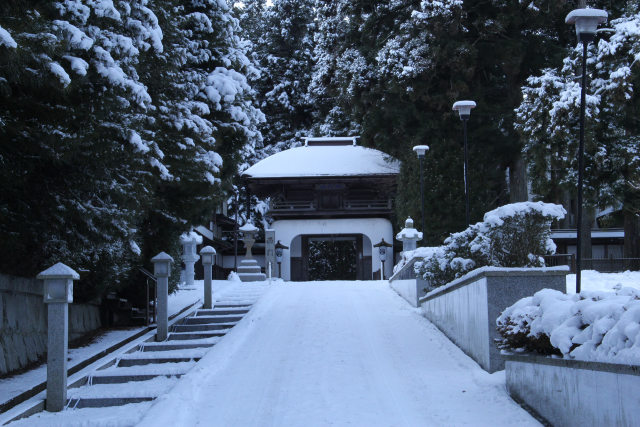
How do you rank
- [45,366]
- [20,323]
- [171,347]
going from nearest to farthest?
1. [20,323]
2. [45,366]
3. [171,347]

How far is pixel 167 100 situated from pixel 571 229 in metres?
25.9

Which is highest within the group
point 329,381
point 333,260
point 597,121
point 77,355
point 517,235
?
point 597,121

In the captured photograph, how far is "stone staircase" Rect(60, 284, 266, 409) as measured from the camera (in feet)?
28.0

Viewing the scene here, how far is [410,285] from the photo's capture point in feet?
55.2

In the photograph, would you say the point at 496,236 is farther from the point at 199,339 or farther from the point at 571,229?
the point at 571,229

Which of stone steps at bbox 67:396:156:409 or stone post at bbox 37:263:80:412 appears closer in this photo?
stone post at bbox 37:263:80:412

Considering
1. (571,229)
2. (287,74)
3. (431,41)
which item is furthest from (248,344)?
(287,74)

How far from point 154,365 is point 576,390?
6.12 metres

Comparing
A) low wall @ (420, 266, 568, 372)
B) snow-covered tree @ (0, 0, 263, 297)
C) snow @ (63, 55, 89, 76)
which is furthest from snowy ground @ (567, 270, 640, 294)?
snow @ (63, 55, 89, 76)

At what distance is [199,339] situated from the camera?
13016 millimetres

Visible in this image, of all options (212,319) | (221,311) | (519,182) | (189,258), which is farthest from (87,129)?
(519,182)

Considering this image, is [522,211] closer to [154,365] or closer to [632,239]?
[154,365]

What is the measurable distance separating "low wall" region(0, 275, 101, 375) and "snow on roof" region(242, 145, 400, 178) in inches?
896

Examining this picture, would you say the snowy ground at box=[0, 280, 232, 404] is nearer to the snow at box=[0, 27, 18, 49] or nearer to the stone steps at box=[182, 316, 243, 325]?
the stone steps at box=[182, 316, 243, 325]
